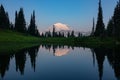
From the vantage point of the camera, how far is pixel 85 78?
1619 centimetres

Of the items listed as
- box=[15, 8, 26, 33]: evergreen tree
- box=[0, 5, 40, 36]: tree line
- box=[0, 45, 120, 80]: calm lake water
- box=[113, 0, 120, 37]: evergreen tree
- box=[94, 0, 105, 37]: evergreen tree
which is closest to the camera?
box=[0, 45, 120, 80]: calm lake water

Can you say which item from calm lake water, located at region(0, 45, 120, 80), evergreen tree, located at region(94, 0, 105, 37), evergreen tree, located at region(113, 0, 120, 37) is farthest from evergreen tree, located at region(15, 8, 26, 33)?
calm lake water, located at region(0, 45, 120, 80)

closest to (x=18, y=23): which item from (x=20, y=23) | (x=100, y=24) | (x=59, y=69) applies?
(x=20, y=23)

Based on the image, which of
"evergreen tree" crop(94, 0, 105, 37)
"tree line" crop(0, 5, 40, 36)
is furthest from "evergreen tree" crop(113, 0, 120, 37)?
"tree line" crop(0, 5, 40, 36)

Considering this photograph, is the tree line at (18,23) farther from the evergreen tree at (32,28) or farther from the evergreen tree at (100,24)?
the evergreen tree at (100,24)

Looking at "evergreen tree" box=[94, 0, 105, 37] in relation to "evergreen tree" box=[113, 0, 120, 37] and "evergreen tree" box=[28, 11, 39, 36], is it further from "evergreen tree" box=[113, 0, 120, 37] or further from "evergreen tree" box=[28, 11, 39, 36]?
"evergreen tree" box=[28, 11, 39, 36]

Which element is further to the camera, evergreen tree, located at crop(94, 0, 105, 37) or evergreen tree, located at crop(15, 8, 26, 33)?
evergreen tree, located at crop(15, 8, 26, 33)

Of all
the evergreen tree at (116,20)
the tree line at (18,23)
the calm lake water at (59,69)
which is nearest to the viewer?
the calm lake water at (59,69)

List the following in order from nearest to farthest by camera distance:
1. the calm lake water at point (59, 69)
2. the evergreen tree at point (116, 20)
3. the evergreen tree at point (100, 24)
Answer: the calm lake water at point (59, 69) < the evergreen tree at point (116, 20) < the evergreen tree at point (100, 24)

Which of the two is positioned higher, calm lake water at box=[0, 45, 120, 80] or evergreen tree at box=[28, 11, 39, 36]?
evergreen tree at box=[28, 11, 39, 36]

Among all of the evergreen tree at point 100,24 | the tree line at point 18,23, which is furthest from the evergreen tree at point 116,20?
the tree line at point 18,23

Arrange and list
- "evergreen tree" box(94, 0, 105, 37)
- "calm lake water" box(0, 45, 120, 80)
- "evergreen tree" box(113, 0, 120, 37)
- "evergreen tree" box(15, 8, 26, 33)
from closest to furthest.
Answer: "calm lake water" box(0, 45, 120, 80) < "evergreen tree" box(113, 0, 120, 37) < "evergreen tree" box(94, 0, 105, 37) < "evergreen tree" box(15, 8, 26, 33)

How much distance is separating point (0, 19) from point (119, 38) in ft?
224

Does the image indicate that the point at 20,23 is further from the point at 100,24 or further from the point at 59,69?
the point at 59,69
